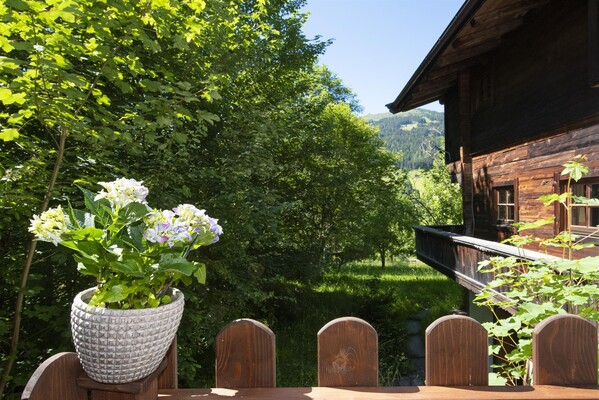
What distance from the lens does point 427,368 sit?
122cm

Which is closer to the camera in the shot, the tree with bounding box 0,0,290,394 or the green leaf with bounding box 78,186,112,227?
the green leaf with bounding box 78,186,112,227

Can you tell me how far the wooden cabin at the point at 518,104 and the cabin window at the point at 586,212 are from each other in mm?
16

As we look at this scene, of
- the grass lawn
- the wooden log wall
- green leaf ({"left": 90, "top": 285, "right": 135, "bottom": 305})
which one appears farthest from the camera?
the grass lawn

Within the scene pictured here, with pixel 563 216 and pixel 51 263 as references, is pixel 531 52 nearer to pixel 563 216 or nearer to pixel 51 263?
pixel 563 216

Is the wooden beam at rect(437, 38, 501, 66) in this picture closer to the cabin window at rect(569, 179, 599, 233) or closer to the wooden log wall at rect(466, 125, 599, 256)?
the wooden log wall at rect(466, 125, 599, 256)

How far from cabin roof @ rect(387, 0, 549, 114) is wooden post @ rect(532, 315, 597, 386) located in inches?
220

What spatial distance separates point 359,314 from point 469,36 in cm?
810

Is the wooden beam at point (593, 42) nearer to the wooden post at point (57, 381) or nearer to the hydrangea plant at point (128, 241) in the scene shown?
the hydrangea plant at point (128, 241)

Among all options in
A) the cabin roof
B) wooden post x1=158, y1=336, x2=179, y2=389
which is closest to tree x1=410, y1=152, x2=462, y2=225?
the cabin roof

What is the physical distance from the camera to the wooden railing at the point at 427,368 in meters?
1.16

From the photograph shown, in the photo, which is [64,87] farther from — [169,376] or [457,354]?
[457,354]

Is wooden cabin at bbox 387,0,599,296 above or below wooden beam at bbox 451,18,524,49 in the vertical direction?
below

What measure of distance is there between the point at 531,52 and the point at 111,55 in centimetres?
723

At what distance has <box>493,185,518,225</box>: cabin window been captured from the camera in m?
8.20
